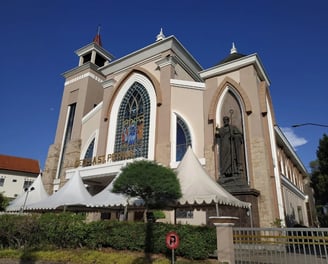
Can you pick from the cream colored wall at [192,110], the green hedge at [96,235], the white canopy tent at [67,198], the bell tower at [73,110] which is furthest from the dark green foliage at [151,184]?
the bell tower at [73,110]

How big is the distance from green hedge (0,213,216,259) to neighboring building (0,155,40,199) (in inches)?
1109

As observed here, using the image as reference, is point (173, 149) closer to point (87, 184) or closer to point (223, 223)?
point (87, 184)

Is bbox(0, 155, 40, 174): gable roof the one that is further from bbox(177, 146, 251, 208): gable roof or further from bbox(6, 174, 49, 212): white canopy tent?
bbox(177, 146, 251, 208): gable roof

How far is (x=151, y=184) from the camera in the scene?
8.47m

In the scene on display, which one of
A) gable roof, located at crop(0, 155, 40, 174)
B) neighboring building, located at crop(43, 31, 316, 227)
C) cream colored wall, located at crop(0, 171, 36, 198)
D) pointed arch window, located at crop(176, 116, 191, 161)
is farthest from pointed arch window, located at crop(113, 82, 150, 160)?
gable roof, located at crop(0, 155, 40, 174)

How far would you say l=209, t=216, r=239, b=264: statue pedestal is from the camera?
6770 mm

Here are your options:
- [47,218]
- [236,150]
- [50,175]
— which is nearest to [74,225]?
[47,218]

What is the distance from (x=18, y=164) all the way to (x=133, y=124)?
28.3 meters

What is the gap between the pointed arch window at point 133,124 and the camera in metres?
17.2

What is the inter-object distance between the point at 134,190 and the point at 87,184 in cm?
1009

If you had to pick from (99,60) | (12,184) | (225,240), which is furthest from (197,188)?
(12,184)

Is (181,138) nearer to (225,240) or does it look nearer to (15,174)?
(225,240)

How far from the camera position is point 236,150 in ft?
43.5

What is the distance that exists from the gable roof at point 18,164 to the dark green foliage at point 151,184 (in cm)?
3383
